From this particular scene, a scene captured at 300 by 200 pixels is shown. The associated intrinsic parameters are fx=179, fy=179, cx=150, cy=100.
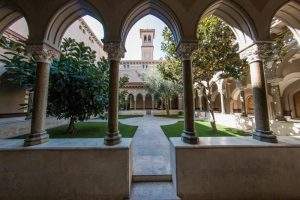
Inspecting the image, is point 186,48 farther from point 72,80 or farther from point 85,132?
point 85,132

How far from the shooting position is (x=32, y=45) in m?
4.46

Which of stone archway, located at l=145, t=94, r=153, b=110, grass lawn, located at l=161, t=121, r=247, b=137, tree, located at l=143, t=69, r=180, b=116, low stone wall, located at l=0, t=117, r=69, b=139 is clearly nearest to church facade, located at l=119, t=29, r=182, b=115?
stone archway, located at l=145, t=94, r=153, b=110

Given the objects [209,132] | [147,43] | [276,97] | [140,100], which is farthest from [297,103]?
A: [147,43]

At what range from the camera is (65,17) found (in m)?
5.10

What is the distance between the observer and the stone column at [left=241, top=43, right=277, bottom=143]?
446 cm

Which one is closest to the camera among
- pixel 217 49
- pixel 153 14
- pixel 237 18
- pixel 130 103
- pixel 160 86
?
pixel 237 18

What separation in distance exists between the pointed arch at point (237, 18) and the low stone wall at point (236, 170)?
9.32 feet

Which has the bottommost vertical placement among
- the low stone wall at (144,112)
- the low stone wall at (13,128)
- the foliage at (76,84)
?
the low stone wall at (13,128)

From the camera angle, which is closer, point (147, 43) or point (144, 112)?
point (144, 112)

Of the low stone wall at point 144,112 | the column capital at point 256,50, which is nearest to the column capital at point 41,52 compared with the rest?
the column capital at point 256,50

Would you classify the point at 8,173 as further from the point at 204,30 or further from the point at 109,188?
the point at 204,30

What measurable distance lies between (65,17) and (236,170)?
5.98m

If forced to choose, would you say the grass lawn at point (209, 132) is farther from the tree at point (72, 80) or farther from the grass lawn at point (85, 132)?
the tree at point (72, 80)

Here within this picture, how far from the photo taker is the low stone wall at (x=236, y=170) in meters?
3.99
